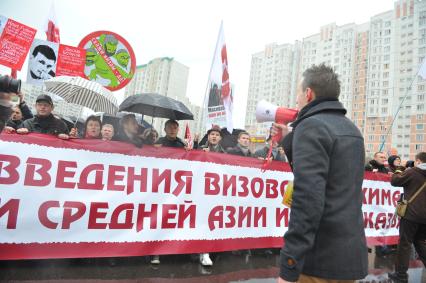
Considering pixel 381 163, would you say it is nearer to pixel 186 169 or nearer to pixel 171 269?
pixel 186 169

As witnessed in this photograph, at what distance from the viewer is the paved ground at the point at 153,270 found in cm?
375

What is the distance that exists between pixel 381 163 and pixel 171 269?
4808 millimetres

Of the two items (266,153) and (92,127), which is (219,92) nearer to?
(266,153)

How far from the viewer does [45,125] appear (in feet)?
16.1

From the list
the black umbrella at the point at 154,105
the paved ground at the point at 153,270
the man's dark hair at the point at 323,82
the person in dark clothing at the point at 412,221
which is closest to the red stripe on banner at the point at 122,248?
the paved ground at the point at 153,270

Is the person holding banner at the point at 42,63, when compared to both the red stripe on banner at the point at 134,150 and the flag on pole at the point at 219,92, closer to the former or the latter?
the red stripe on banner at the point at 134,150

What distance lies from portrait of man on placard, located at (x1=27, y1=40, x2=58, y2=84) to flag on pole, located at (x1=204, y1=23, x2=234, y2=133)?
2.99 metres

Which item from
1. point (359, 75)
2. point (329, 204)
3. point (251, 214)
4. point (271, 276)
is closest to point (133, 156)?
point (251, 214)

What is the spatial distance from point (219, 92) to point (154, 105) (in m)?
1.93

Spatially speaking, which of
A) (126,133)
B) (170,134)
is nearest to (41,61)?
(126,133)

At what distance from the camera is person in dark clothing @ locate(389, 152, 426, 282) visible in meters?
4.55

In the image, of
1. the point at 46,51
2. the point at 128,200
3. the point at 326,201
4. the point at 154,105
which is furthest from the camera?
the point at 46,51

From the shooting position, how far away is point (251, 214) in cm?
502

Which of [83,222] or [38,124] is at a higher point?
[38,124]
